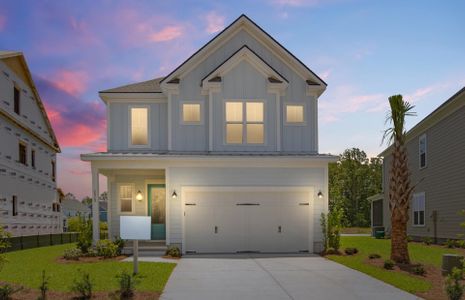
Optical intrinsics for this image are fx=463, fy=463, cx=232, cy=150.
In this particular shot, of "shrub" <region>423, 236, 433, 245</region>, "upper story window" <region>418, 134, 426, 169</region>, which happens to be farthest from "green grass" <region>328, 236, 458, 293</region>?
"upper story window" <region>418, 134, 426, 169</region>

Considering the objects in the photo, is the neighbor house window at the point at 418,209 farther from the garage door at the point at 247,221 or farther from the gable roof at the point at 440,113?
the garage door at the point at 247,221

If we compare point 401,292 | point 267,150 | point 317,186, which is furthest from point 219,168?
point 401,292

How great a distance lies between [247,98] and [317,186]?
4.94 m

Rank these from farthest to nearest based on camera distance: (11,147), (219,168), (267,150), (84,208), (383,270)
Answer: (84,208), (11,147), (267,150), (219,168), (383,270)

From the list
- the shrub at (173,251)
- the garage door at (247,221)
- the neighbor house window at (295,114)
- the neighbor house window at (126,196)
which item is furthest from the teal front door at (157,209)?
the neighbor house window at (295,114)

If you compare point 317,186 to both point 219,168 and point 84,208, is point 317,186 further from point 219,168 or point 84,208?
point 84,208

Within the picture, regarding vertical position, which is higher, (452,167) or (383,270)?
(452,167)

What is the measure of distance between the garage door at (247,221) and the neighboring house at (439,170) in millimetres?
7662

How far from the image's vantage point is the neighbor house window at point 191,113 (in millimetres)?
20609

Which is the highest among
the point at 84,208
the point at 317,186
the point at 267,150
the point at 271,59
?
the point at 271,59

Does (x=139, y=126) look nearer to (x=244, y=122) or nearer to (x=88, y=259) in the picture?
(x=244, y=122)

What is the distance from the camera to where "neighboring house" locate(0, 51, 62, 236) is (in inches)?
957

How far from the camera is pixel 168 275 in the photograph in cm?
1287

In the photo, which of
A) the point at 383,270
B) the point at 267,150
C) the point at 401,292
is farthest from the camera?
the point at 267,150
